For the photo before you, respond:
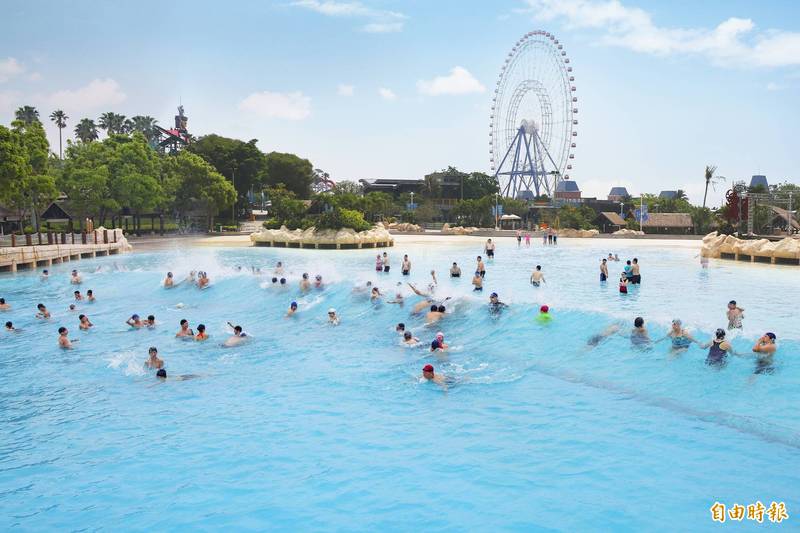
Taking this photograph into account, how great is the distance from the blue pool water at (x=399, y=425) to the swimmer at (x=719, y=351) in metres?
0.34

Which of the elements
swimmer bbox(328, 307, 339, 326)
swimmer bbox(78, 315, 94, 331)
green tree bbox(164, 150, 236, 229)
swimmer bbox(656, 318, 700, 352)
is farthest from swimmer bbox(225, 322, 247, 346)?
green tree bbox(164, 150, 236, 229)

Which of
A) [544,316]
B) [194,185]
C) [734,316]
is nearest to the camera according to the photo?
[734,316]

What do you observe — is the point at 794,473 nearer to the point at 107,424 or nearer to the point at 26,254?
the point at 107,424

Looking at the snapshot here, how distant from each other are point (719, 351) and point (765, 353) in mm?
988

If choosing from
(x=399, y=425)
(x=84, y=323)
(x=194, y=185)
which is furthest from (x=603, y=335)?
(x=194, y=185)

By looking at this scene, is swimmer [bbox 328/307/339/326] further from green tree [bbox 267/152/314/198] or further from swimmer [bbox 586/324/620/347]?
green tree [bbox 267/152/314/198]

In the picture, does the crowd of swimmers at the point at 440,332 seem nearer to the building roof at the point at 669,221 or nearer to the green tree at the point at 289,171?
the building roof at the point at 669,221

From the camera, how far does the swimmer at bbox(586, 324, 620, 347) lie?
17234 millimetres

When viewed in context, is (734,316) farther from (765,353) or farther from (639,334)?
(639,334)

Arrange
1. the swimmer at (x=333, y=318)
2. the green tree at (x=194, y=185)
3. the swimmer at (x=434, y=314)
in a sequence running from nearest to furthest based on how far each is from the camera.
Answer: the swimmer at (x=434, y=314) → the swimmer at (x=333, y=318) → the green tree at (x=194, y=185)

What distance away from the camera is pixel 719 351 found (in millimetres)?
14555

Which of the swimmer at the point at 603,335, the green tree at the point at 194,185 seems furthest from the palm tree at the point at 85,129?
the swimmer at the point at 603,335

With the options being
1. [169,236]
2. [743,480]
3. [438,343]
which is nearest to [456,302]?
[438,343]

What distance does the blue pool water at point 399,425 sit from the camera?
9094 millimetres
